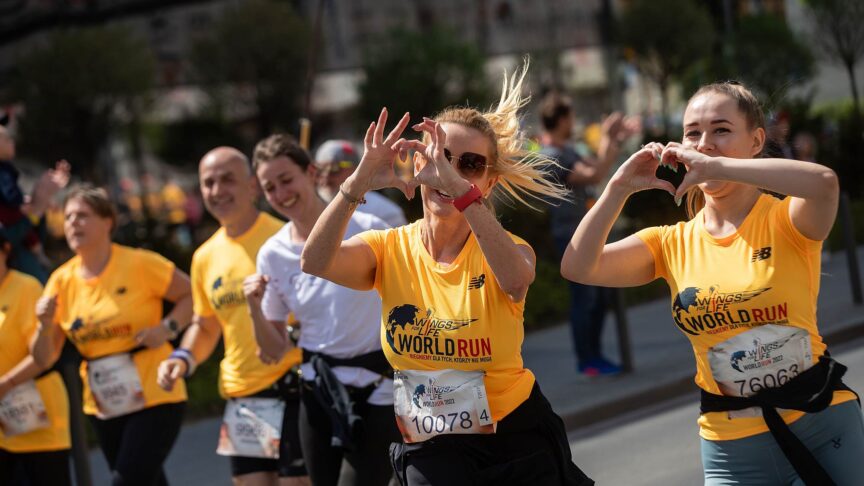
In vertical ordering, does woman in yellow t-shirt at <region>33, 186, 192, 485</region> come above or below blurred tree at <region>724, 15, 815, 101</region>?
below

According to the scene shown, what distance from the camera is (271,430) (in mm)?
5836

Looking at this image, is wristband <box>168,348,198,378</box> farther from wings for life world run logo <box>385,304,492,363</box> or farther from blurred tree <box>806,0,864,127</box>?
blurred tree <box>806,0,864,127</box>

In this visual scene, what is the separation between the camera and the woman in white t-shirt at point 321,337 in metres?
5.05

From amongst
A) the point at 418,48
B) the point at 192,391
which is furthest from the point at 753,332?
the point at 418,48

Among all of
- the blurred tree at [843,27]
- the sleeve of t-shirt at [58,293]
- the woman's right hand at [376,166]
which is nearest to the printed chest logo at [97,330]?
the sleeve of t-shirt at [58,293]

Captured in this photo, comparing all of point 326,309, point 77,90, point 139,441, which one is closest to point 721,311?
point 326,309

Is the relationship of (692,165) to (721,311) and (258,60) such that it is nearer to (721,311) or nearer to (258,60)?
(721,311)

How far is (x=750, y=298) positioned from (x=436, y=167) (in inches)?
39.6

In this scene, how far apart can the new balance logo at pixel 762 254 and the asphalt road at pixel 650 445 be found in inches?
139

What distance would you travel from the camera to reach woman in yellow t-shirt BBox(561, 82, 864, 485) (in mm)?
3736

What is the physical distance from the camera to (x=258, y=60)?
2209 centimetres

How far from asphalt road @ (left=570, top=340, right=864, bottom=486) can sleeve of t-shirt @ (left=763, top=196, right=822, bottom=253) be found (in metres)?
3.54

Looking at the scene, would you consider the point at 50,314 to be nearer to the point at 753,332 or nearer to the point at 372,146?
the point at 372,146

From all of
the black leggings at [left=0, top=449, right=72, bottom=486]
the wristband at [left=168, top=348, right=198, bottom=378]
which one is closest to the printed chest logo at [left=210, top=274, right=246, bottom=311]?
the wristband at [left=168, top=348, right=198, bottom=378]
